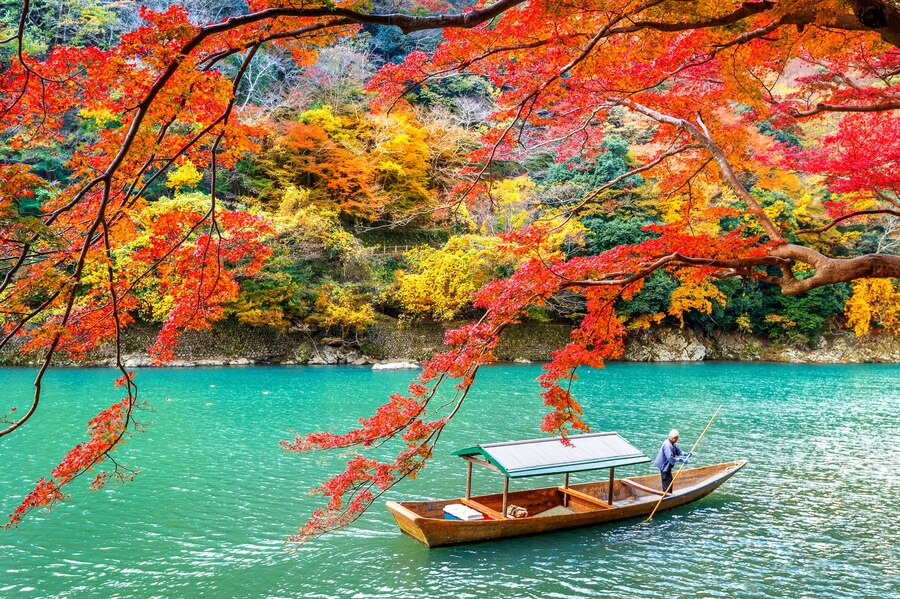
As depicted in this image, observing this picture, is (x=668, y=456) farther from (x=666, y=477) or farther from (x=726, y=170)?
(x=726, y=170)

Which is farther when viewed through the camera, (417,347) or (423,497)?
(417,347)

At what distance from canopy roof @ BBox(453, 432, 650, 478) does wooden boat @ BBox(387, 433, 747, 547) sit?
16cm

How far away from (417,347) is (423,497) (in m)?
15.7

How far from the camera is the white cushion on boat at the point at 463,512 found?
25.6 feet

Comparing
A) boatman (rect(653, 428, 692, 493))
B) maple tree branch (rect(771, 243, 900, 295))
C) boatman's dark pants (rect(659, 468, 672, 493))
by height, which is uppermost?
maple tree branch (rect(771, 243, 900, 295))

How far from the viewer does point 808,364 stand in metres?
27.3

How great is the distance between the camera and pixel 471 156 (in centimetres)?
816

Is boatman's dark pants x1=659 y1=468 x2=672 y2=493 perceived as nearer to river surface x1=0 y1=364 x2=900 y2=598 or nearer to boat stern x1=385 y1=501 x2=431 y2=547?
river surface x1=0 y1=364 x2=900 y2=598

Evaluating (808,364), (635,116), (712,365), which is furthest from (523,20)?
(808,364)

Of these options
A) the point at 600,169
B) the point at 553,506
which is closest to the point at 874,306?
the point at 600,169

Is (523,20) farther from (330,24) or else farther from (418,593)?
(418,593)

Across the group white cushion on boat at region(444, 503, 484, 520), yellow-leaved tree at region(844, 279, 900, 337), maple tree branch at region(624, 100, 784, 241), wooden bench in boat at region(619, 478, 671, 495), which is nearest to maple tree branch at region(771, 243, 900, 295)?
maple tree branch at region(624, 100, 784, 241)

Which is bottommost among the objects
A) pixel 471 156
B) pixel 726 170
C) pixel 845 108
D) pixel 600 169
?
pixel 726 170

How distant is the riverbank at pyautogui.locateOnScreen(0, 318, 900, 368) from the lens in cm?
2245
